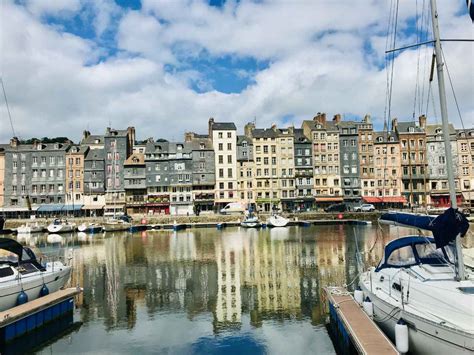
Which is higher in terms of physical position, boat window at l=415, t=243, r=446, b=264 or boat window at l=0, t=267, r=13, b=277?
boat window at l=415, t=243, r=446, b=264

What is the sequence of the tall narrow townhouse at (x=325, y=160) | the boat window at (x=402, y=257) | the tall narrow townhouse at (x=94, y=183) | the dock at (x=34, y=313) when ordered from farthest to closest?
the tall narrow townhouse at (x=325, y=160), the tall narrow townhouse at (x=94, y=183), the boat window at (x=402, y=257), the dock at (x=34, y=313)

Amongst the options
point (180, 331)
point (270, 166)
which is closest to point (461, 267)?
point (180, 331)

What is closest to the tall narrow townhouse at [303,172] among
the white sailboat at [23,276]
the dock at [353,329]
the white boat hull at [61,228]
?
the white boat hull at [61,228]

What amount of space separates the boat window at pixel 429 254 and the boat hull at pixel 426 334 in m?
2.66

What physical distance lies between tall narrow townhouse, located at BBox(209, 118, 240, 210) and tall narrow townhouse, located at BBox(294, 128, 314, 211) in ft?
43.1

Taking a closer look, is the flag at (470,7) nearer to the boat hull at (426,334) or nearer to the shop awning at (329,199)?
the boat hull at (426,334)

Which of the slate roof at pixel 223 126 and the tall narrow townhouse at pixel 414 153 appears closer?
the tall narrow townhouse at pixel 414 153

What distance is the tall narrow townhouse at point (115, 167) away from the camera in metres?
88.1

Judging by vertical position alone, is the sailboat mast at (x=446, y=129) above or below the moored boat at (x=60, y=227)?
above

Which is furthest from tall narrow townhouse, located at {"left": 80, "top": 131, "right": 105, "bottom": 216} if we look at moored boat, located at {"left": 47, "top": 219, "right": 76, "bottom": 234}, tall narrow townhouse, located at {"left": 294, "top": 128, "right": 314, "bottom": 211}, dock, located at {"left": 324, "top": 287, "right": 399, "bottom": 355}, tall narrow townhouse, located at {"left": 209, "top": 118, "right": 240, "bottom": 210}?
dock, located at {"left": 324, "top": 287, "right": 399, "bottom": 355}

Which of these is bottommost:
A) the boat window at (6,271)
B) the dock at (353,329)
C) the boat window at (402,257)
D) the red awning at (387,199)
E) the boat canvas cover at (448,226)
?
the dock at (353,329)

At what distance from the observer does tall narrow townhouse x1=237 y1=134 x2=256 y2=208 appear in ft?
294

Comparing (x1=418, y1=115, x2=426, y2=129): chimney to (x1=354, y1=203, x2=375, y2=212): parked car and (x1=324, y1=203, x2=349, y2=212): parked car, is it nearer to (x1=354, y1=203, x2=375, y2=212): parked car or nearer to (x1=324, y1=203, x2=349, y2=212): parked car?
(x1=354, y1=203, x2=375, y2=212): parked car

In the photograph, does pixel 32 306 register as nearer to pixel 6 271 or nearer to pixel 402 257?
pixel 6 271
